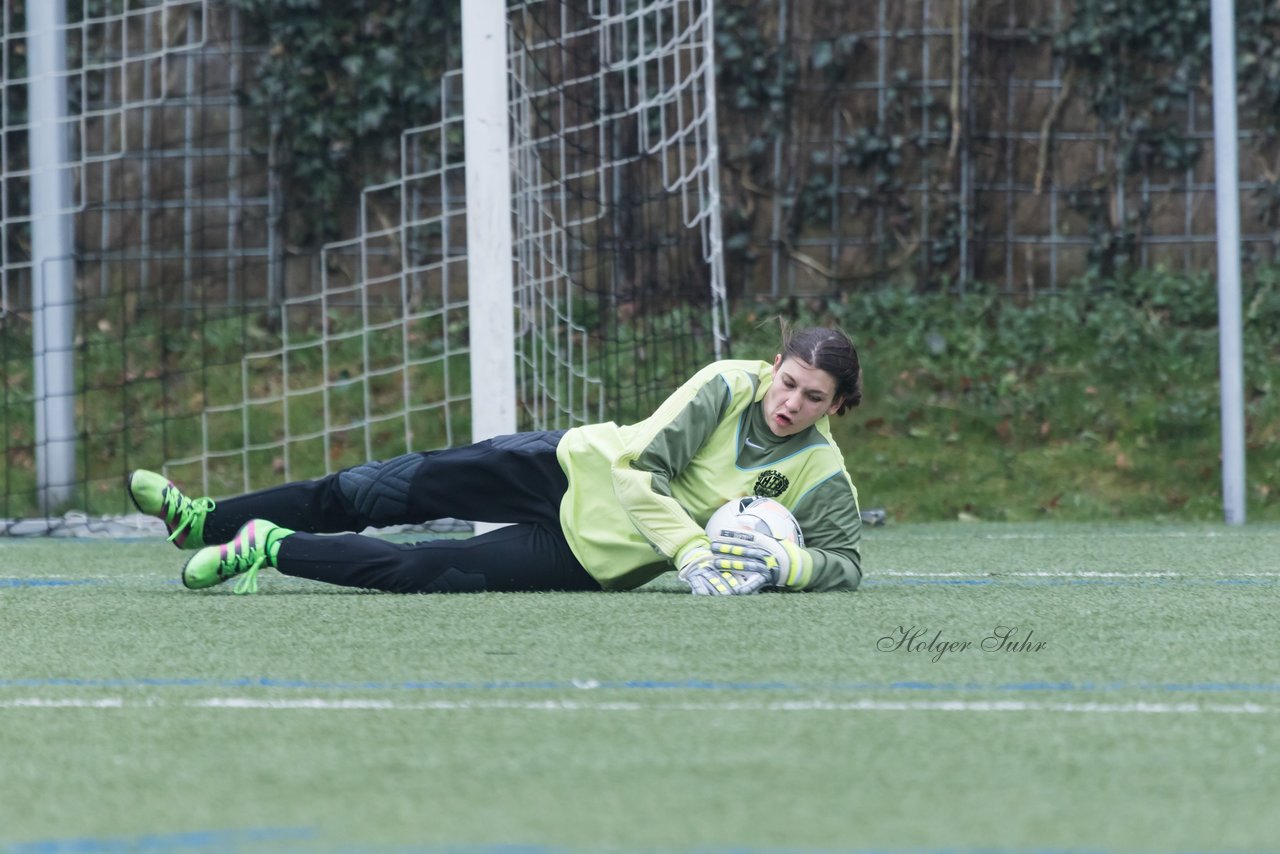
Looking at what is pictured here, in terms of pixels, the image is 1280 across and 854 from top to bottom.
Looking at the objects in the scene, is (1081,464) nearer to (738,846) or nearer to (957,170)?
(957,170)

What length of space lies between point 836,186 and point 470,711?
22.0 ft

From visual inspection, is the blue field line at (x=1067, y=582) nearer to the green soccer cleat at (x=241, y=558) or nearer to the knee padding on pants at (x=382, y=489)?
the knee padding on pants at (x=382, y=489)

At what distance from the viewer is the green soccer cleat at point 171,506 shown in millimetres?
4449

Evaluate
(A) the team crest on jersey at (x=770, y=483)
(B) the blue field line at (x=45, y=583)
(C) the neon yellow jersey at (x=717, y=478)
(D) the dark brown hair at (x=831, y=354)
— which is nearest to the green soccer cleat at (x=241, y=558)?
(B) the blue field line at (x=45, y=583)

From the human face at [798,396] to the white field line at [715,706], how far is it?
1.43m

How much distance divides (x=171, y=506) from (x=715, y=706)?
2197mm

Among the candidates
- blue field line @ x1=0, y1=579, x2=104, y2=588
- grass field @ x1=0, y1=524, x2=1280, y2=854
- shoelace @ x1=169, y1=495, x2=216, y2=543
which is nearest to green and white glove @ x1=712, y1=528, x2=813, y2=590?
grass field @ x1=0, y1=524, x2=1280, y2=854

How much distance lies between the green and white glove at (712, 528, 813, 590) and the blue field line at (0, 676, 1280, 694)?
1196 millimetres

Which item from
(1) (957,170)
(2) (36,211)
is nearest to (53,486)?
(2) (36,211)

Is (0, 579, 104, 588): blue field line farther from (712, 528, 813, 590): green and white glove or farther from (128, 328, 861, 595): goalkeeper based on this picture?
(712, 528, 813, 590): green and white glove

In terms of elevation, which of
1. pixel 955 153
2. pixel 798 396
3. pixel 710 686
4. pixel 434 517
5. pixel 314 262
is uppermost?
pixel 955 153

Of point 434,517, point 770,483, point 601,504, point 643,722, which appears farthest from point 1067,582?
point 643,722

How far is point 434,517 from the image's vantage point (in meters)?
4.49

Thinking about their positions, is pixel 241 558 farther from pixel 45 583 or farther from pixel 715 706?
pixel 715 706
